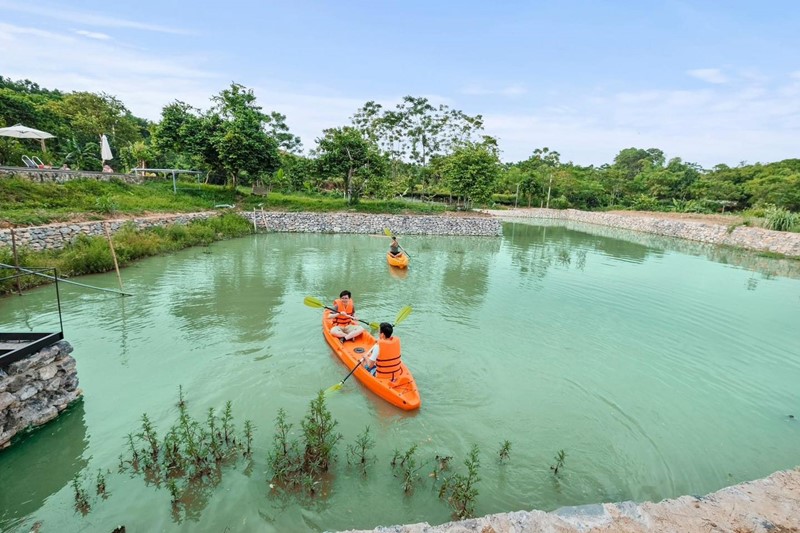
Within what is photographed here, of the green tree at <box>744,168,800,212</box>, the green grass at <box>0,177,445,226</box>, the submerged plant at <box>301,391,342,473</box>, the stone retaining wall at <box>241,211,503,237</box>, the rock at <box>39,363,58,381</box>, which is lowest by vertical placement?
the submerged plant at <box>301,391,342,473</box>

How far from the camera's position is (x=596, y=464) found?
5359mm

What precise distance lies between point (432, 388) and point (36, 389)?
598 centimetres

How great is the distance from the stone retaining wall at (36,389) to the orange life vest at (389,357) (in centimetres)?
465

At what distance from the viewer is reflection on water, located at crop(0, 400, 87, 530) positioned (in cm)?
425

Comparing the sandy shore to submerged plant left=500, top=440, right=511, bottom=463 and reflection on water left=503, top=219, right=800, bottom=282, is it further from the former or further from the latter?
reflection on water left=503, top=219, right=800, bottom=282

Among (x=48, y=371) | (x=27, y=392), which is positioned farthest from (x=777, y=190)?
(x=27, y=392)

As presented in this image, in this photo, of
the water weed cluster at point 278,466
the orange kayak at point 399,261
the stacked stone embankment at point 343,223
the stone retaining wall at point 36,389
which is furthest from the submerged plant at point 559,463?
the stacked stone embankment at point 343,223

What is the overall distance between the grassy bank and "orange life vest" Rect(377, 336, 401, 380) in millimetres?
10984

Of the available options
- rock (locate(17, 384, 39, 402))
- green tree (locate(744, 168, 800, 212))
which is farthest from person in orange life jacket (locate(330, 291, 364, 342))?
green tree (locate(744, 168, 800, 212))

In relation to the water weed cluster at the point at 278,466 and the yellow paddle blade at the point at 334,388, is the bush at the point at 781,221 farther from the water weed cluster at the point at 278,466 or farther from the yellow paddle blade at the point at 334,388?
the yellow paddle blade at the point at 334,388

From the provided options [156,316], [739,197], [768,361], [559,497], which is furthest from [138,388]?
[739,197]

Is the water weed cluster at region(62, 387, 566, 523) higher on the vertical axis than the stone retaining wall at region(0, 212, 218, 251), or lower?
lower

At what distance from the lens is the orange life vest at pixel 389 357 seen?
6.34m

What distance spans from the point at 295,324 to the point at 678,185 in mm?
55181
